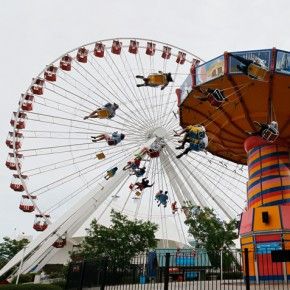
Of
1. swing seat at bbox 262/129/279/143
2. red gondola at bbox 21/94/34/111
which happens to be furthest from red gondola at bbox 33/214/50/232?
swing seat at bbox 262/129/279/143

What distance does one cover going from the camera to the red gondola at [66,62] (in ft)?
99.9

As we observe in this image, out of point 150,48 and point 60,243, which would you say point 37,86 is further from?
point 60,243

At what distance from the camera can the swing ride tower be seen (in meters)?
17.1

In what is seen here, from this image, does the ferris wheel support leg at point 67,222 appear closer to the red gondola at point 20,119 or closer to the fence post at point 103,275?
the red gondola at point 20,119

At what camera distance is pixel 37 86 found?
98.9 ft

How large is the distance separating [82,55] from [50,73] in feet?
8.81

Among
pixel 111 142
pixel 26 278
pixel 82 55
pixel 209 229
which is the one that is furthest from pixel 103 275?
pixel 82 55

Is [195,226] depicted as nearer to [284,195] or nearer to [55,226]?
[55,226]

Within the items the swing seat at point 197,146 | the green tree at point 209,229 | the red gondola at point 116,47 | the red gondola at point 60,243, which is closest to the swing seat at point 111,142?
the red gondola at point 60,243

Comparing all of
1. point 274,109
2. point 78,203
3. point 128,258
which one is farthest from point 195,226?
point 274,109

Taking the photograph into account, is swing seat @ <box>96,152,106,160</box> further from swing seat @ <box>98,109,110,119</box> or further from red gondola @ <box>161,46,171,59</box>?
red gondola @ <box>161,46,171,59</box>

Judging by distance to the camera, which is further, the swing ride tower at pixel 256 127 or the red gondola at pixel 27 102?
the red gondola at pixel 27 102

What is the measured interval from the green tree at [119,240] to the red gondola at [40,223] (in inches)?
144

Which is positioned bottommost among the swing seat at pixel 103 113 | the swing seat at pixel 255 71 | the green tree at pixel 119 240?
the green tree at pixel 119 240
